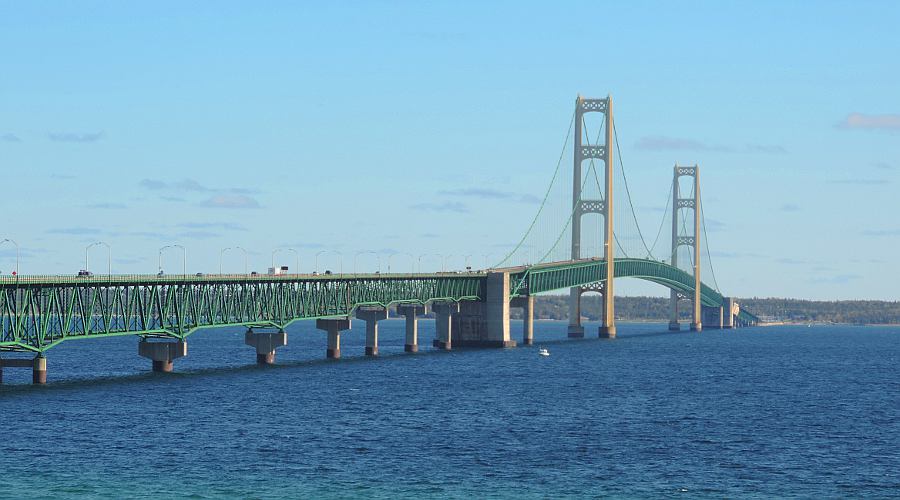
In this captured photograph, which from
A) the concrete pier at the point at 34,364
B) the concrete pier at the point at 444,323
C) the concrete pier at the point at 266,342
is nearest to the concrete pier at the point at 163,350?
the concrete pier at the point at 34,364

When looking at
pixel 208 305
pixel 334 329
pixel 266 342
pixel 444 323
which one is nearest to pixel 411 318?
pixel 444 323

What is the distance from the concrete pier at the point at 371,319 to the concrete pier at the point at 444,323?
1807 cm

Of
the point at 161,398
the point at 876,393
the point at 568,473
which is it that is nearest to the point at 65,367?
the point at 161,398

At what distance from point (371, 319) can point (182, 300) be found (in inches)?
1706

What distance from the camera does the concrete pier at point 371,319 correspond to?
564 ft

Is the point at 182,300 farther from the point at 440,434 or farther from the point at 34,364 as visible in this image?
the point at 440,434

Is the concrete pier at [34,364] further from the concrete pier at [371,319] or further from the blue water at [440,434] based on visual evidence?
the concrete pier at [371,319]

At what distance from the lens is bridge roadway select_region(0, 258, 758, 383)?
113 metres

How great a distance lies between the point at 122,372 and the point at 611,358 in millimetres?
67808

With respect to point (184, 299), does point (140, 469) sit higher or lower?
lower

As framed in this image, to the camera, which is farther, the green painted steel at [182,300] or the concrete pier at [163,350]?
the concrete pier at [163,350]

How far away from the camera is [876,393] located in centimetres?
12725

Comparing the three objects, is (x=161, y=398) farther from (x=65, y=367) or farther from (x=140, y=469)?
(x=65, y=367)

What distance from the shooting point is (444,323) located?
647 ft
